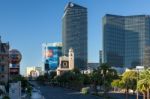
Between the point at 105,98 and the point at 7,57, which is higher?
the point at 7,57

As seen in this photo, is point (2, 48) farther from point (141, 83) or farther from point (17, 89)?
point (17, 89)

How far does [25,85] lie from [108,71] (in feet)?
69.8

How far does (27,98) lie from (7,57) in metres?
54.7

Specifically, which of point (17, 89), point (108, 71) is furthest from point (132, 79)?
point (17, 89)

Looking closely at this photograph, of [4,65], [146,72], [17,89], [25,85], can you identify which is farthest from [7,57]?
[17,89]

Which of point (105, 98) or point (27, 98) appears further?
point (105, 98)

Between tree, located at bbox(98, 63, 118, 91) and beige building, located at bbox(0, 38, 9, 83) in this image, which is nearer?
tree, located at bbox(98, 63, 118, 91)

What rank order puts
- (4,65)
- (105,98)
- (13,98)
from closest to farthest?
(13,98)
(105,98)
(4,65)

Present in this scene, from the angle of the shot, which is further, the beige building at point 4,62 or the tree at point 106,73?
the beige building at point 4,62

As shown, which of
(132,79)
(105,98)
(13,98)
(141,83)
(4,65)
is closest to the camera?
(13,98)

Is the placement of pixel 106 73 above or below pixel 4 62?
below

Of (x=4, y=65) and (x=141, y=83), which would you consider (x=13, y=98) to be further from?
(x=4, y=65)

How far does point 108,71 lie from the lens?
130000 millimetres

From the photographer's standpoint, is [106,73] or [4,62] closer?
[106,73]
